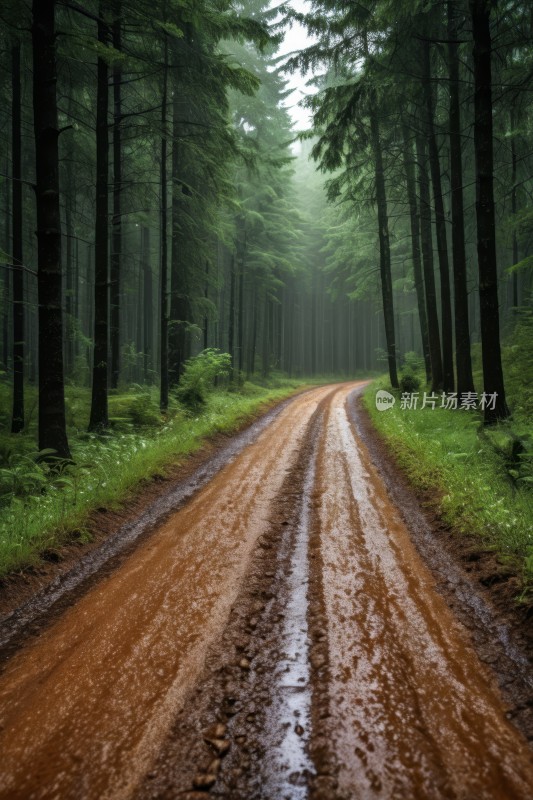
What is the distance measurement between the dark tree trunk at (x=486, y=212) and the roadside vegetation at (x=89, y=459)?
6.61 m

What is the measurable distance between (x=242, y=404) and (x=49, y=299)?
31.3ft

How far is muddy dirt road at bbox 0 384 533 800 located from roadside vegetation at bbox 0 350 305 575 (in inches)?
41.1

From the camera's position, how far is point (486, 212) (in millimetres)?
8375

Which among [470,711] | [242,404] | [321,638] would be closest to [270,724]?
[321,638]

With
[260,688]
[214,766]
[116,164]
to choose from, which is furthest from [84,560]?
[116,164]

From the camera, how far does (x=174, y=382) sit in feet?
52.9

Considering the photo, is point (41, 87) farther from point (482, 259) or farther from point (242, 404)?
point (242, 404)

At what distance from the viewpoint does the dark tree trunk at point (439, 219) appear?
1138cm

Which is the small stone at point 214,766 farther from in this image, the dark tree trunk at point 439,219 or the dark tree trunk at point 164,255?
the dark tree trunk at point 439,219

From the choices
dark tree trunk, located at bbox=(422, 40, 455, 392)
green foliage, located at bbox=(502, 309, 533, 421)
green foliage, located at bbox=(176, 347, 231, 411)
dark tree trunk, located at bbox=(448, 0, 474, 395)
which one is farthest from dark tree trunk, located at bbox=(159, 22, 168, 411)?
green foliage, located at bbox=(502, 309, 533, 421)
